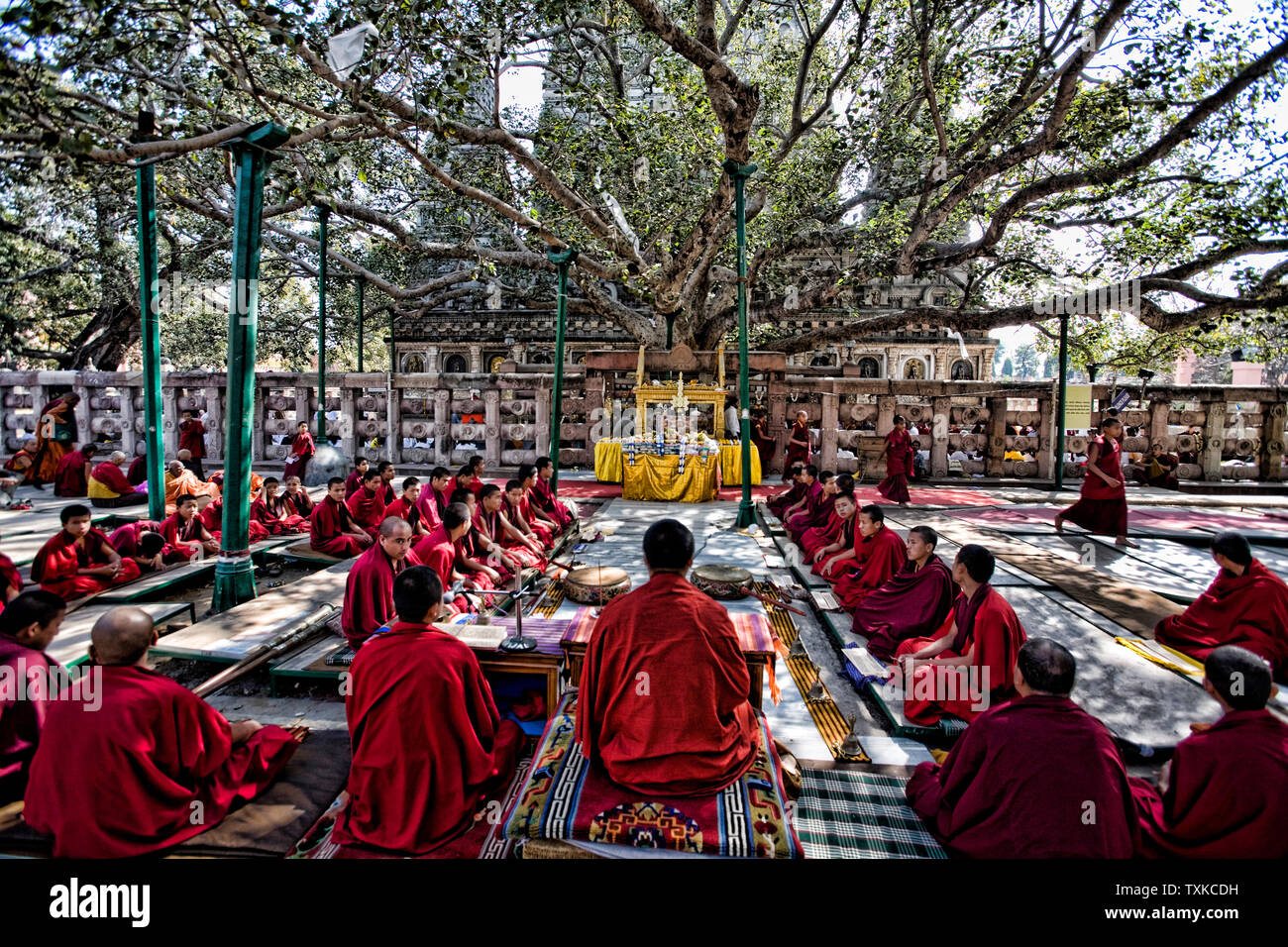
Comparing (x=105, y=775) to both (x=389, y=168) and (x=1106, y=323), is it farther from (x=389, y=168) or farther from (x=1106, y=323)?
(x=1106, y=323)

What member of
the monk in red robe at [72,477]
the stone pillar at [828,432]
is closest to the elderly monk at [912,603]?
the stone pillar at [828,432]

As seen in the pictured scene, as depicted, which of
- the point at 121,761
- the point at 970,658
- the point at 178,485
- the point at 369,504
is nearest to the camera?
the point at 121,761

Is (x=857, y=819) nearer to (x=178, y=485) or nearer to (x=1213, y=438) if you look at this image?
(x=178, y=485)

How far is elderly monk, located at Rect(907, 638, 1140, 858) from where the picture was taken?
2.54 metres

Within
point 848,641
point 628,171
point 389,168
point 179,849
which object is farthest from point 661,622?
point 389,168

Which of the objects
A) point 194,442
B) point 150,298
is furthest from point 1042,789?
point 194,442

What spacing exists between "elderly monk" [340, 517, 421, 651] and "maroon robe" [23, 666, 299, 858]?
1.87 m

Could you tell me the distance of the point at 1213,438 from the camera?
596 inches

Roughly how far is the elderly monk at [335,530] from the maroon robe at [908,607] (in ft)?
19.1

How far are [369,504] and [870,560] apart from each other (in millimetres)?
6199

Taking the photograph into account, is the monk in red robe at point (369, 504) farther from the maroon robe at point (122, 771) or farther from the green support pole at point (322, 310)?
the maroon robe at point (122, 771)

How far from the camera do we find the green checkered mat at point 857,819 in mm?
3014

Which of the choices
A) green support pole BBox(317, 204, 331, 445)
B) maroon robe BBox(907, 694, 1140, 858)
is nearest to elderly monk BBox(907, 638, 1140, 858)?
maroon robe BBox(907, 694, 1140, 858)

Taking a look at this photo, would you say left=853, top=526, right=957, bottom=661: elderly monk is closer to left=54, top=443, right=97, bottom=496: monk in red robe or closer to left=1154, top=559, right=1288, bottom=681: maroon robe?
left=1154, top=559, right=1288, bottom=681: maroon robe
